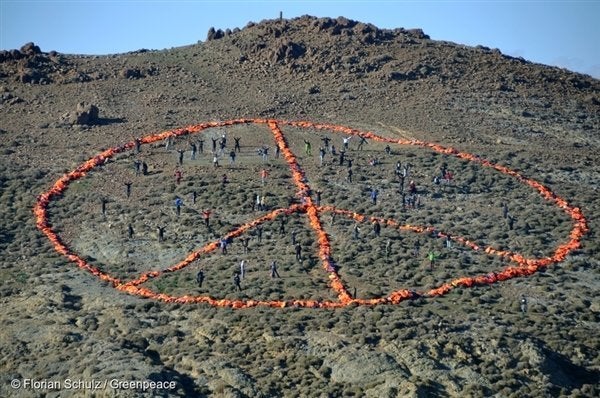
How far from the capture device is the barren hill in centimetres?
4703

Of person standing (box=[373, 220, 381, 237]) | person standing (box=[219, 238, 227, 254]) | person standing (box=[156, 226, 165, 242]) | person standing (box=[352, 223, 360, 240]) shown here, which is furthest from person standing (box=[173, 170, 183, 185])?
person standing (box=[373, 220, 381, 237])

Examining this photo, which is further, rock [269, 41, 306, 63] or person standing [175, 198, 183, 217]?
rock [269, 41, 306, 63]

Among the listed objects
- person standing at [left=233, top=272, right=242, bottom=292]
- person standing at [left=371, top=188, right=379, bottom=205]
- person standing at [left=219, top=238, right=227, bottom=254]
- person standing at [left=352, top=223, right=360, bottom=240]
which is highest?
person standing at [left=371, top=188, right=379, bottom=205]

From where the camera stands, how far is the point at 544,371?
152 ft

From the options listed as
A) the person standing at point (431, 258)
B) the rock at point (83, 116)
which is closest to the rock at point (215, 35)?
the rock at point (83, 116)

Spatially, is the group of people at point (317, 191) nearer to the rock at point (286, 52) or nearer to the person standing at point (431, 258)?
the person standing at point (431, 258)

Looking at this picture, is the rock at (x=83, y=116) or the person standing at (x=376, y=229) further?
the rock at (x=83, y=116)

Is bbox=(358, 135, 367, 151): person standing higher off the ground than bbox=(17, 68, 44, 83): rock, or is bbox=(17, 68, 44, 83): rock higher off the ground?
bbox=(17, 68, 44, 83): rock

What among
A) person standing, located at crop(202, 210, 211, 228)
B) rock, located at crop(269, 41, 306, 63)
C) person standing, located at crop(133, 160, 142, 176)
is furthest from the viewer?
rock, located at crop(269, 41, 306, 63)

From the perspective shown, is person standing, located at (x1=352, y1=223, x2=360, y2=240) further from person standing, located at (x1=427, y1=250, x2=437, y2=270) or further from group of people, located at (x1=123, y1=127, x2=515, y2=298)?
person standing, located at (x1=427, y1=250, x2=437, y2=270)

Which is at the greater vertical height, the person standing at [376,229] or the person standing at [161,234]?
the person standing at [376,229]

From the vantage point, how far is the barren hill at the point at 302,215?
4703cm

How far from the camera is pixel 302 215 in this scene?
6362 cm

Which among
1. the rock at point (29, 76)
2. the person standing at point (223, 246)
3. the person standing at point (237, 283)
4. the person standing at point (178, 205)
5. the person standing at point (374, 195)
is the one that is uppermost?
the rock at point (29, 76)
